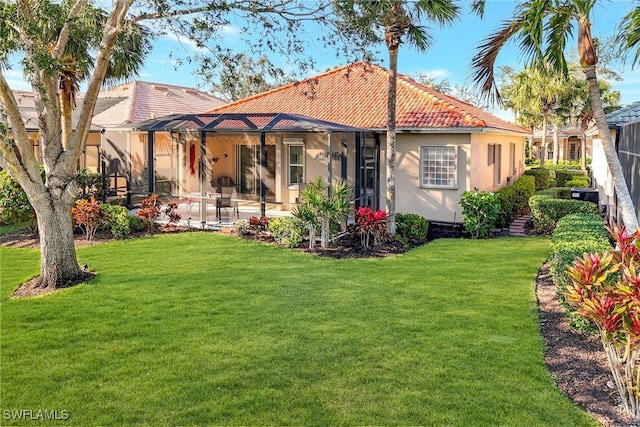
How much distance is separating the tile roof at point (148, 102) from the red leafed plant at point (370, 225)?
14.1 metres

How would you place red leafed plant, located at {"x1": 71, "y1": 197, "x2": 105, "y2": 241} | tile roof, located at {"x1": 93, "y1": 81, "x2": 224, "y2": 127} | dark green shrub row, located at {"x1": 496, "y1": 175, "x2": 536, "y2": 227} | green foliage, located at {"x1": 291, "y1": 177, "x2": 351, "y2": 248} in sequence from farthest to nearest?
tile roof, located at {"x1": 93, "y1": 81, "x2": 224, "y2": 127} < dark green shrub row, located at {"x1": 496, "y1": 175, "x2": 536, "y2": 227} < red leafed plant, located at {"x1": 71, "y1": 197, "x2": 105, "y2": 241} < green foliage, located at {"x1": 291, "y1": 177, "x2": 351, "y2": 248}

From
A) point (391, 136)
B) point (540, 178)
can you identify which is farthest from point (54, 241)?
point (540, 178)

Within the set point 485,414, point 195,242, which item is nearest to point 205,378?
point 485,414

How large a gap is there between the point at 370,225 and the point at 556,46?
6286 millimetres

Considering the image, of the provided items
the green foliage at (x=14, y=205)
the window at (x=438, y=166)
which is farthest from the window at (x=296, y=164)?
the green foliage at (x=14, y=205)

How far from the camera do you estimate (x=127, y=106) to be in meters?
27.2

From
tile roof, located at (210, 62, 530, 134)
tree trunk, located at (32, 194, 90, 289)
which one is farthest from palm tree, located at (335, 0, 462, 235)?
tree trunk, located at (32, 194, 90, 289)

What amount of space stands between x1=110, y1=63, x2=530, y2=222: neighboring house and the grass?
5.33 meters

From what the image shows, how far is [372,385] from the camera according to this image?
6.02 m

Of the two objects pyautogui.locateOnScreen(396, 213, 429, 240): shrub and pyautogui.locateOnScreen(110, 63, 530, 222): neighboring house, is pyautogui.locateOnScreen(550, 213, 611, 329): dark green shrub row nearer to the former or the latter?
pyautogui.locateOnScreen(396, 213, 429, 240): shrub

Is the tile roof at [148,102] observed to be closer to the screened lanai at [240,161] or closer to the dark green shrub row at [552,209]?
the screened lanai at [240,161]

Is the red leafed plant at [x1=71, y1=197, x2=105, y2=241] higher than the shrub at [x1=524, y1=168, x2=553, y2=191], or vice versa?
the shrub at [x1=524, y1=168, x2=553, y2=191]

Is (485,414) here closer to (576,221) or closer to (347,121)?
(576,221)

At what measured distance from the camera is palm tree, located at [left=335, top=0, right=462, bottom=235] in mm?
10750
